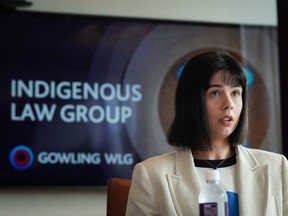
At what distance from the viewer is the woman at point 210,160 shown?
1821 millimetres

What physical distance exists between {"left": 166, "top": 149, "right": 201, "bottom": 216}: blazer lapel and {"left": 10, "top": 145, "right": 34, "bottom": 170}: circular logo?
1860 millimetres

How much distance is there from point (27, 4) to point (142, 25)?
0.78 m

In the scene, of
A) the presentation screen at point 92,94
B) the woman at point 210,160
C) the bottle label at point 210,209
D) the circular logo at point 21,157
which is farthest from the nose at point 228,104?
the circular logo at point 21,157

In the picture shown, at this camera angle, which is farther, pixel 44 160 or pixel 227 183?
pixel 44 160

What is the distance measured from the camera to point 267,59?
401cm

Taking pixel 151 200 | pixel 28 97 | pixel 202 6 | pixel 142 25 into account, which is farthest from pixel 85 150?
pixel 151 200

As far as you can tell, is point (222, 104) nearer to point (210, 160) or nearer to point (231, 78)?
point (231, 78)

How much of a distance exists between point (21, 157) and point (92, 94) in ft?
2.00

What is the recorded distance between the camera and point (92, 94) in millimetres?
3705

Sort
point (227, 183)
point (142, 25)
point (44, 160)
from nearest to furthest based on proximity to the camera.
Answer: point (227, 183)
point (44, 160)
point (142, 25)

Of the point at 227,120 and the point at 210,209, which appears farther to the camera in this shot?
the point at 227,120

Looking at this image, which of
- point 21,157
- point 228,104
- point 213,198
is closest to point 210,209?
point 213,198

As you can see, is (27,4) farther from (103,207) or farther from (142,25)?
(103,207)

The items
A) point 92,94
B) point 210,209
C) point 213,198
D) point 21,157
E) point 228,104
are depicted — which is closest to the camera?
point 210,209
